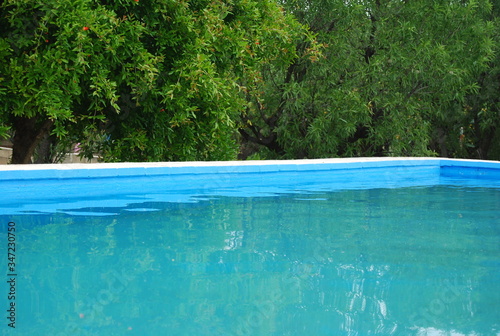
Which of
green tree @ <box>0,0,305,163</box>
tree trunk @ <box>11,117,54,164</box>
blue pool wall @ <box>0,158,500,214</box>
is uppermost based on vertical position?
green tree @ <box>0,0,305,163</box>

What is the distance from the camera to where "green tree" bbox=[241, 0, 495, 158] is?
12.8 meters

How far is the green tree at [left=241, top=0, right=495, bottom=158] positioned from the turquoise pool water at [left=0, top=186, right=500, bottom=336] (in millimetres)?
6178

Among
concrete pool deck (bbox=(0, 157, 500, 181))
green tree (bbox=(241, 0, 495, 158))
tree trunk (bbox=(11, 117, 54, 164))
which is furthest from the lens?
green tree (bbox=(241, 0, 495, 158))

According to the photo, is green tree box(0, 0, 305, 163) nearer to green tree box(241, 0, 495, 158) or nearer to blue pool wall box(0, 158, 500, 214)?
blue pool wall box(0, 158, 500, 214)

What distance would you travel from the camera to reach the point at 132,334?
2.93 m

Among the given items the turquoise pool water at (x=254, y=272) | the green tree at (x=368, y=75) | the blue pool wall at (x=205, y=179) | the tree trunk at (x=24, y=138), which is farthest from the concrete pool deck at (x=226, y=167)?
the tree trunk at (x=24, y=138)

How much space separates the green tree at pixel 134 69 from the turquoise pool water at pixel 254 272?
7.25ft

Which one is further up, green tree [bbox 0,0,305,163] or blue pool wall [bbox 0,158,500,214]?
green tree [bbox 0,0,305,163]

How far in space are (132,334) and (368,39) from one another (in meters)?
11.5

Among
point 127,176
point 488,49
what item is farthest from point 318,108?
point 127,176

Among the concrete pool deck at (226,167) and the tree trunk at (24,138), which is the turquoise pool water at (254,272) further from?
the tree trunk at (24,138)

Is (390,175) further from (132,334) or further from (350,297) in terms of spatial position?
(132,334)

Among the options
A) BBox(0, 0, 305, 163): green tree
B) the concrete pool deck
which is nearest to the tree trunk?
BBox(0, 0, 305, 163): green tree

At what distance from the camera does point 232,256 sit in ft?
15.0
